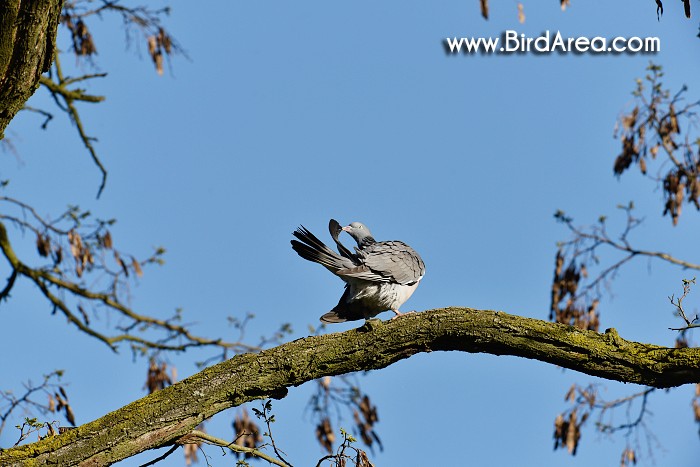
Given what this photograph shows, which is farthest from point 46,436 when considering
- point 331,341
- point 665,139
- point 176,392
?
point 665,139

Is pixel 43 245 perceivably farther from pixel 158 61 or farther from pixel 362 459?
pixel 362 459

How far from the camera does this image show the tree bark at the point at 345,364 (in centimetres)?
393

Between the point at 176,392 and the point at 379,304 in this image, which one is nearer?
the point at 176,392

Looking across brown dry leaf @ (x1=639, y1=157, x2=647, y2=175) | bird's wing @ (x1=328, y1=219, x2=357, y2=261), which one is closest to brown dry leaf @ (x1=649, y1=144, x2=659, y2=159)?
brown dry leaf @ (x1=639, y1=157, x2=647, y2=175)

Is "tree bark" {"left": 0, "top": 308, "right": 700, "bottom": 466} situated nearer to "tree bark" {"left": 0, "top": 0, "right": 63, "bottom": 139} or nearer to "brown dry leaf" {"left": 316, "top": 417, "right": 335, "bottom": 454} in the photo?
"tree bark" {"left": 0, "top": 0, "right": 63, "bottom": 139}

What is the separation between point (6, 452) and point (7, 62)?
66.5 inches

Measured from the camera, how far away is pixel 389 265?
5730 millimetres

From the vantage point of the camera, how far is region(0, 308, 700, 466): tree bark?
3.93 metres

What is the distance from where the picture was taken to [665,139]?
9.84 meters

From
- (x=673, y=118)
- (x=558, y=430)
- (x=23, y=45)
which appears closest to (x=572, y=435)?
(x=558, y=430)

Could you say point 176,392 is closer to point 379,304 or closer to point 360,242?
point 379,304

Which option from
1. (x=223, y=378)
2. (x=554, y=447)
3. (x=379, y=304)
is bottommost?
(x=223, y=378)

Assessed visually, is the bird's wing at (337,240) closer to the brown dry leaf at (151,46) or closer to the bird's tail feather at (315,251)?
the bird's tail feather at (315,251)

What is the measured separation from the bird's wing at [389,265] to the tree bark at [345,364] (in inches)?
53.8
